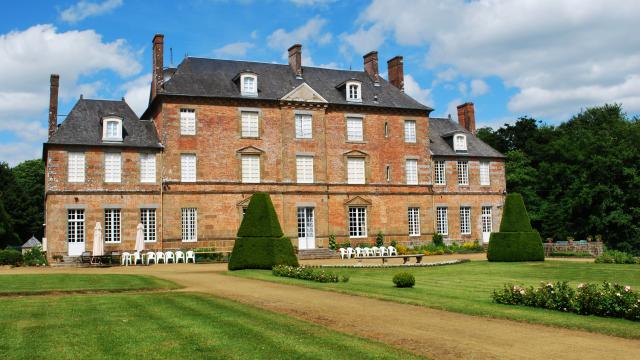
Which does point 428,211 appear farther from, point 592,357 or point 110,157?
point 592,357

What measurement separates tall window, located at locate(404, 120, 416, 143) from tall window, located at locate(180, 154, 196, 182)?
13904mm

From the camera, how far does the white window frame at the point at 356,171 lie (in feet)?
125

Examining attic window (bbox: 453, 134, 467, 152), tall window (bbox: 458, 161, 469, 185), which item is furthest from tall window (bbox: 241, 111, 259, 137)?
tall window (bbox: 458, 161, 469, 185)

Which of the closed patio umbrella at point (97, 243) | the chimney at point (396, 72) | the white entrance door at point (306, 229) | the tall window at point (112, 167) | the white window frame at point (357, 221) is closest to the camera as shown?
the closed patio umbrella at point (97, 243)

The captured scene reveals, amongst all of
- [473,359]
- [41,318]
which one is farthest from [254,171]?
[473,359]

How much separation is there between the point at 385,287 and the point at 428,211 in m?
23.3

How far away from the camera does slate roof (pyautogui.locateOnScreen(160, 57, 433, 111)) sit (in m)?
35.2

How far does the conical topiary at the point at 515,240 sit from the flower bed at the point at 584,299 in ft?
51.9

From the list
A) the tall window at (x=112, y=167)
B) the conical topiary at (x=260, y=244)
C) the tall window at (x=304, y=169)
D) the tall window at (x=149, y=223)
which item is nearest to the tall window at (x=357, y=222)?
the tall window at (x=304, y=169)

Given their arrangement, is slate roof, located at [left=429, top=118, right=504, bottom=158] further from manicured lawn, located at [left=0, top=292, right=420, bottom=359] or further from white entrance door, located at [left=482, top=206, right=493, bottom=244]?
manicured lawn, located at [left=0, top=292, right=420, bottom=359]

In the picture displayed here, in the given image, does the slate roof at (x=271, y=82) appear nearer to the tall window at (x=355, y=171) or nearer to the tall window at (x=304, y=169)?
the tall window at (x=355, y=171)

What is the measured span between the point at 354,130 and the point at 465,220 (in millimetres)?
10248

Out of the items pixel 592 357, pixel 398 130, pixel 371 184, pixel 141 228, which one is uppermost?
pixel 398 130

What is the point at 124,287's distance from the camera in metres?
17.6
